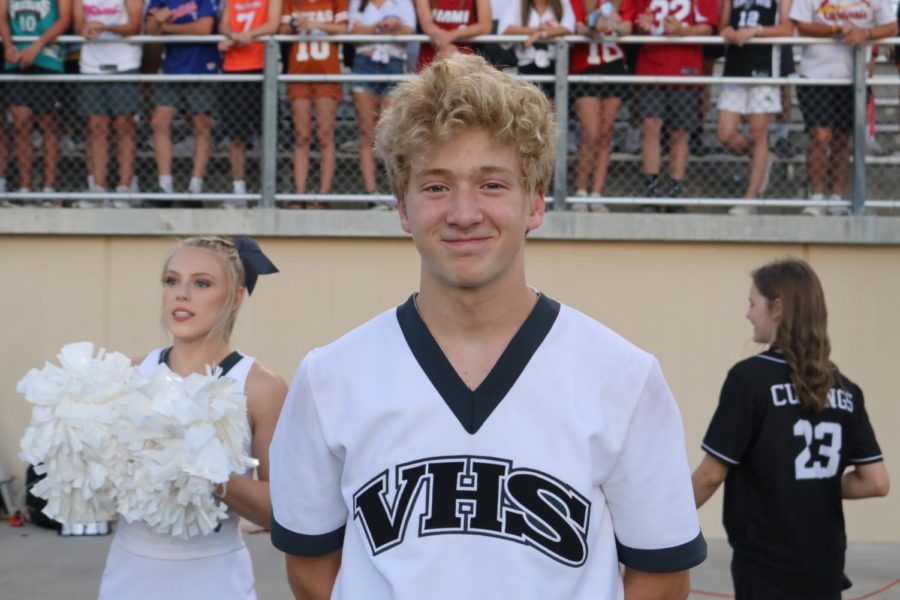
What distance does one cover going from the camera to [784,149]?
8.85 metres

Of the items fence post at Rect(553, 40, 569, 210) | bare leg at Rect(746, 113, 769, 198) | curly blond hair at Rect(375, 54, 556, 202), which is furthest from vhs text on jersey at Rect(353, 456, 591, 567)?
bare leg at Rect(746, 113, 769, 198)

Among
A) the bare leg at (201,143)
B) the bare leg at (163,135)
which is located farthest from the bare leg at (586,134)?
the bare leg at (163,135)

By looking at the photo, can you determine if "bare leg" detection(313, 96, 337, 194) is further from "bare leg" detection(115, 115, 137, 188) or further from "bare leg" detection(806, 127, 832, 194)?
"bare leg" detection(806, 127, 832, 194)

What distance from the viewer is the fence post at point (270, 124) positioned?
8.52m

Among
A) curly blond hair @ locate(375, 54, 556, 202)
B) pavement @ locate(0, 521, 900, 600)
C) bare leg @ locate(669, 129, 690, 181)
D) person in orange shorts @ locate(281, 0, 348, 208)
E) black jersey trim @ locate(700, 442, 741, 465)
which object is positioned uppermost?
person in orange shorts @ locate(281, 0, 348, 208)

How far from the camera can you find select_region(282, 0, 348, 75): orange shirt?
864cm

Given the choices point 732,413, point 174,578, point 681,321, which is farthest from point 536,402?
point 681,321

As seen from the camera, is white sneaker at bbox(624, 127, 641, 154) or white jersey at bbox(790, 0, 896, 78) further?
white sneaker at bbox(624, 127, 641, 154)

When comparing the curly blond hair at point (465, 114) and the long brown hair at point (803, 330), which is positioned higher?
the curly blond hair at point (465, 114)

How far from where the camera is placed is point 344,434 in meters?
2.31

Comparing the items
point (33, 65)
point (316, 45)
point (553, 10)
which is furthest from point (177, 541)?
point (33, 65)

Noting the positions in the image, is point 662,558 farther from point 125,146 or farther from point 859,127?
point 125,146

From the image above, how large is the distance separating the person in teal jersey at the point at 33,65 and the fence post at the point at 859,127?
211 inches

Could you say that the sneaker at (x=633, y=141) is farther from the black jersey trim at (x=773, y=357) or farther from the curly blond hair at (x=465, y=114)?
the curly blond hair at (x=465, y=114)
